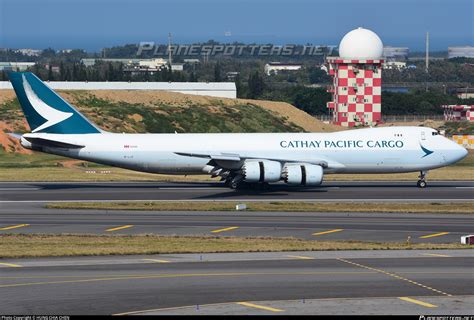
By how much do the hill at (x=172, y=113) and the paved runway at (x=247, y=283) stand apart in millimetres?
71920

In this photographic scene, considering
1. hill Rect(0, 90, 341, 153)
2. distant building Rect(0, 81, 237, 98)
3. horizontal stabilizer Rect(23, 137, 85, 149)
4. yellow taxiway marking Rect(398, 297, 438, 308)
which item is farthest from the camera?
distant building Rect(0, 81, 237, 98)

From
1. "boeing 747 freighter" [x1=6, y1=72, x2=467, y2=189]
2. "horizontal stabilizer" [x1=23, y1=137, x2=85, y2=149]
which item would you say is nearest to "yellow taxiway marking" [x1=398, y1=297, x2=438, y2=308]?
"boeing 747 freighter" [x1=6, y1=72, x2=467, y2=189]

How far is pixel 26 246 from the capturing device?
1549 inches

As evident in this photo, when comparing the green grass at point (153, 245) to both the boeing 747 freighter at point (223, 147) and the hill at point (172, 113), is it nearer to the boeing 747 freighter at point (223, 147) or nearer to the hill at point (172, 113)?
the boeing 747 freighter at point (223, 147)

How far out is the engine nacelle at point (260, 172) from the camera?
201ft

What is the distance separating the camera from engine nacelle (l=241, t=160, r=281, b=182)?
61156 mm

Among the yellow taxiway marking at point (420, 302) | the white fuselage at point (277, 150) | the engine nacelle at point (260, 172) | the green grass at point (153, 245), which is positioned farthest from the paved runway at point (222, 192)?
the yellow taxiway marking at point (420, 302)

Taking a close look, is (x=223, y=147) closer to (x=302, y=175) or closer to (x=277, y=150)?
(x=277, y=150)

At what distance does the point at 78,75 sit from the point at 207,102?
36.7 m

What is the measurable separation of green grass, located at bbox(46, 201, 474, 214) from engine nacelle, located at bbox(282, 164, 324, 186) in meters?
4.62

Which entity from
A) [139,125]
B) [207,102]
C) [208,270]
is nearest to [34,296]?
[208,270]

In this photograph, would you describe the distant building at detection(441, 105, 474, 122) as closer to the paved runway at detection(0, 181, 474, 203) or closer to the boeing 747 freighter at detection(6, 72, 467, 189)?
the paved runway at detection(0, 181, 474, 203)

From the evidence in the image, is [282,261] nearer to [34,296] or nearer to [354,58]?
[34,296]

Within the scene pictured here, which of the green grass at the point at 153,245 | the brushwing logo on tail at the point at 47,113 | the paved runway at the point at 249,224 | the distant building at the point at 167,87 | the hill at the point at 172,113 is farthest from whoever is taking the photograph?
the distant building at the point at 167,87
